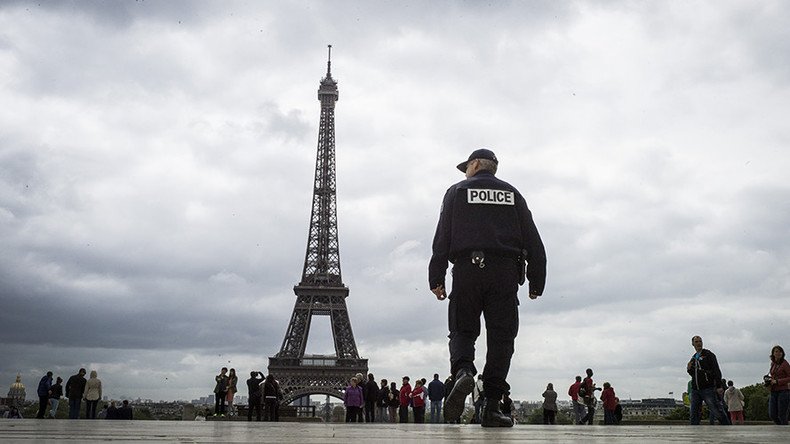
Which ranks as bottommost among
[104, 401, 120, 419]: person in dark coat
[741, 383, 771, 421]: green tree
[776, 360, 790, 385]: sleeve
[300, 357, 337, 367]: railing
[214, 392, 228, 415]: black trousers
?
[741, 383, 771, 421]: green tree

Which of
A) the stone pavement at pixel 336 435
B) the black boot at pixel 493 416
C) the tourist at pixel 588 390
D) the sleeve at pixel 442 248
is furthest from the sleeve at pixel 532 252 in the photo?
the tourist at pixel 588 390

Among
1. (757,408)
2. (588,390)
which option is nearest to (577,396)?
(588,390)

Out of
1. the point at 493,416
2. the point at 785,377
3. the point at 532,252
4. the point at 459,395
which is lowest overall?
the point at 493,416

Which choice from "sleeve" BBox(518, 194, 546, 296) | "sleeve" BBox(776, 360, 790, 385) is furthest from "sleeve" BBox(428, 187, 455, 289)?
"sleeve" BBox(776, 360, 790, 385)

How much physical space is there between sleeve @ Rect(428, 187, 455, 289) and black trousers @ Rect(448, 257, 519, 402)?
0.75ft

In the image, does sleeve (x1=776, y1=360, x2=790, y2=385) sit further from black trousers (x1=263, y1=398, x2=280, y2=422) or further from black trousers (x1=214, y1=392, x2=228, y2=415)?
black trousers (x1=214, y1=392, x2=228, y2=415)

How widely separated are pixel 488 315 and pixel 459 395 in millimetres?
735

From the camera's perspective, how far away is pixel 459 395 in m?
5.94

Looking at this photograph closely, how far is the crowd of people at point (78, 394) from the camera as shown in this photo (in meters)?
18.0

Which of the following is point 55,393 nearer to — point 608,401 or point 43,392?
point 43,392

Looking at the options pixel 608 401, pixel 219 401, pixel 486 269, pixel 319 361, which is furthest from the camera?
pixel 319 361

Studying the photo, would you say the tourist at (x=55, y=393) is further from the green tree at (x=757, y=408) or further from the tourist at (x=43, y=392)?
the green tree at (x=757, y=408)

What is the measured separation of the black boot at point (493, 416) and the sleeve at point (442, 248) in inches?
42.6

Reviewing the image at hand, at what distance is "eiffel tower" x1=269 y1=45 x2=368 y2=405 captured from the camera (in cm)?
6084
